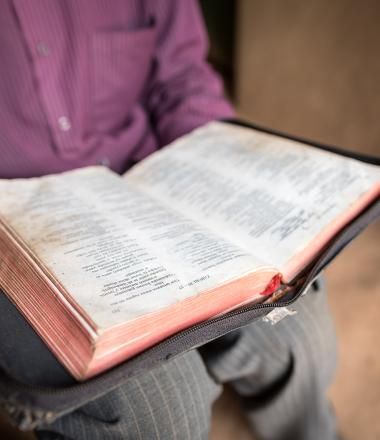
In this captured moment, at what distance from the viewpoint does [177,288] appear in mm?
370

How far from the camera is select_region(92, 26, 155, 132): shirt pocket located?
25.9 inches

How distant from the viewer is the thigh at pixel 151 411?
0.46 metres

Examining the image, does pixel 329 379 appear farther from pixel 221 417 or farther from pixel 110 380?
pixel 110 380

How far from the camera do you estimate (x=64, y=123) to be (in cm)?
62

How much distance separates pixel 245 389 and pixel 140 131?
0.44 meters

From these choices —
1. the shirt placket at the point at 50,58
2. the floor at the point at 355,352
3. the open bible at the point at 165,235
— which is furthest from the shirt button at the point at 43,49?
the floor at the point at 355,352

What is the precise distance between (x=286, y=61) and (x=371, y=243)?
0.51 m

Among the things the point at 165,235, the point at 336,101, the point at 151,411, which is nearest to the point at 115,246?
the point at 165,235

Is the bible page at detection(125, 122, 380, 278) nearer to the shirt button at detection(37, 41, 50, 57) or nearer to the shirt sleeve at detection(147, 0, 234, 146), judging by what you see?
the shirt sleeve at detection(147, 0, 234, 146)

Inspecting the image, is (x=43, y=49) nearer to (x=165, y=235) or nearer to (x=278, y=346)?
(x=165, y=235)

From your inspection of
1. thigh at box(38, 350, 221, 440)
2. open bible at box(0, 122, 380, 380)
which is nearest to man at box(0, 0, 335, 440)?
thigh at box(38, 350, 221, 440)

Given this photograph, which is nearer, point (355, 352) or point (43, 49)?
point (43, 49)

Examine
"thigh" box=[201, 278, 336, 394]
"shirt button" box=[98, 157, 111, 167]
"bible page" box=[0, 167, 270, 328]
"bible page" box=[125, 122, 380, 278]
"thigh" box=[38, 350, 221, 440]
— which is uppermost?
"bible page" box=[0, 167, 270, 328]

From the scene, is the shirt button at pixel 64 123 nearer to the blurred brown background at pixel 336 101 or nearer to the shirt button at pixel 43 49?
the shirt button at pixel 43 49
